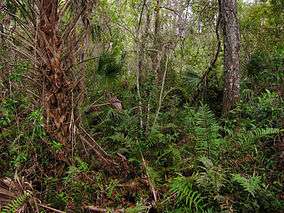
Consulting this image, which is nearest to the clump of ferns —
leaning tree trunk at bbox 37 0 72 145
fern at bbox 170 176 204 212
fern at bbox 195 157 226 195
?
leaning tree trunk at bbox 37 0 72 145

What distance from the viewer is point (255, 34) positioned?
962cm

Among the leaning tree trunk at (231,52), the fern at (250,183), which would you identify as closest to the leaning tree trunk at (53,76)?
the fern at (250,183)

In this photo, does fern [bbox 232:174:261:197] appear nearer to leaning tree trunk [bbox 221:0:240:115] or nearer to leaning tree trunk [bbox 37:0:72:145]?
leaning tree trunk [bbox 37:0:72:145]

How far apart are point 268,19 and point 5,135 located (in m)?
8.04

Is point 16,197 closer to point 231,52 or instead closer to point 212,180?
point 212,180

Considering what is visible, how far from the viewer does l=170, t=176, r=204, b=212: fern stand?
3256mm

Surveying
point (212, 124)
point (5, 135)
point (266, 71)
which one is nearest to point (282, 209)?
point (212, 124)

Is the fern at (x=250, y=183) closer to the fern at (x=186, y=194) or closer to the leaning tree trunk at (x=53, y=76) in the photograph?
the fern at (x=186, y=194)

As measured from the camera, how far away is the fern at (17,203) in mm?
3074

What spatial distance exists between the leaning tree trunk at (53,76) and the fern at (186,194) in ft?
4.78

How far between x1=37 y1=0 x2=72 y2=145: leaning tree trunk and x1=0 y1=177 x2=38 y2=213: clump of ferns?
72 cm

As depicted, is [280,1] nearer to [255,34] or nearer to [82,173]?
[255,34]

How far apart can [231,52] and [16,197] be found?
4551mm

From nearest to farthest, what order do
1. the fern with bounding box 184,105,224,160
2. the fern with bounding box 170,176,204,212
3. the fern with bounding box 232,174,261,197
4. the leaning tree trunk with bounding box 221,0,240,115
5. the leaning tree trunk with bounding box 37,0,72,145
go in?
the fern with bounding box 232,174,261,197 < the fern with bounding box 170,176,204,212 < the leaning tree trunk with bounding box 37,0,72,145 < the fern with bounding box 184,105,224,160 < the leaning tree trunk with bounding box 221,0,240,115
